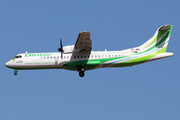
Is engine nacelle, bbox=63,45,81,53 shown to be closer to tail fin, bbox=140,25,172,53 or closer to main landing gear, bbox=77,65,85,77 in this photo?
main landing gear, bbox=77,65,85,77

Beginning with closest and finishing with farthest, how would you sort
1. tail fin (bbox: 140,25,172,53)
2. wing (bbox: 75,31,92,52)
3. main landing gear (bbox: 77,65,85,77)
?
wing (bbox: 75,31,92,52)
main landing gear (bbox: 77,65,85,77)
tail fin (bbox: 140,25,172,53)

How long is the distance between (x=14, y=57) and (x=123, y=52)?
1146cm

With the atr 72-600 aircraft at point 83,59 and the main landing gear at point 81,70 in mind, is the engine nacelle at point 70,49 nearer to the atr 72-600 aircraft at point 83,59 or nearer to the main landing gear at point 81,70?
the atr 72-600 aircraft at point 83,59

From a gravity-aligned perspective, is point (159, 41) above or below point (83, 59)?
above

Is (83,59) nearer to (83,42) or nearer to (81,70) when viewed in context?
(81,70)

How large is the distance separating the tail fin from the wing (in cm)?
599

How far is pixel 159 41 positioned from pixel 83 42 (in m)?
8.57

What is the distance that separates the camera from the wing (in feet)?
79.2

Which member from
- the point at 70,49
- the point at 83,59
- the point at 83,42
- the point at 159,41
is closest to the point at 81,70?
the point at 83,59

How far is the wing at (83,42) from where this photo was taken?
2415 centimetres

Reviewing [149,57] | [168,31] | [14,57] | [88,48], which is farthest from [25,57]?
[168,31]

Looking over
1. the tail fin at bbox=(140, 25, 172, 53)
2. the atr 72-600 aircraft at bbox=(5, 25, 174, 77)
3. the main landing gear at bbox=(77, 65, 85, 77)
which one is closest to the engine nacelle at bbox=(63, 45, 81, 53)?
the atr 72-600 aircraft at bbox=(5, 25, 174, 77)

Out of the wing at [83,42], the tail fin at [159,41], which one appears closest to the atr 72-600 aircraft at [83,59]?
the wing at [83,42]

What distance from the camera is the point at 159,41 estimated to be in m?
28.3
